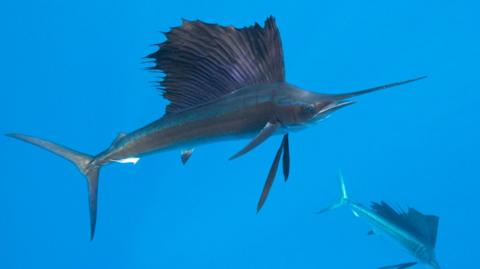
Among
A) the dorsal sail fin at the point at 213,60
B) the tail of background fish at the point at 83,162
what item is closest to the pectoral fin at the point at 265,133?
the dorsal sail fin at the point at 213,60

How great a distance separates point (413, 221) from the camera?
4637mm

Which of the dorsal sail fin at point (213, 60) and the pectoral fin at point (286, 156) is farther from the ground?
the dorsal sail fin at point (213, 60)

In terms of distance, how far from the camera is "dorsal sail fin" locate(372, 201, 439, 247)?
463 centimetres

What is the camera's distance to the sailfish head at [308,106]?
77.9 inches

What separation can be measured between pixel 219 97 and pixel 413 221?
315 centimetres

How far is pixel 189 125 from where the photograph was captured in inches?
90.0

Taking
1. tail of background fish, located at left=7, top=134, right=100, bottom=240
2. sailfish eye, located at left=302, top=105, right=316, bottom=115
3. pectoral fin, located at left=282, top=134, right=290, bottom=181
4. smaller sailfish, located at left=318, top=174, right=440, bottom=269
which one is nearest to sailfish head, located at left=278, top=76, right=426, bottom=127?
sailfish eye, located at left=302, top=105, right=316, bottom=115

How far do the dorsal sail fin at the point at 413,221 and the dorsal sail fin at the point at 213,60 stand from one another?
9.56 ft

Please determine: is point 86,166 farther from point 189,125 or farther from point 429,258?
point 429,258

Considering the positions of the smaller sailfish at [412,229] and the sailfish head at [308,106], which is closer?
the sailfish head at [308,106]

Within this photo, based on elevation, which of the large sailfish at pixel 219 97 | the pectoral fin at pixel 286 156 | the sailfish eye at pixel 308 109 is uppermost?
the large sailfish at pixel 219 97

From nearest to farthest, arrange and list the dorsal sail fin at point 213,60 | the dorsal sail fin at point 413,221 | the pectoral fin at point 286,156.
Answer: the dorsal sail fin at point 213,60
the pectoral fin at point 286,156
the dorsal sail fin at point 413,221

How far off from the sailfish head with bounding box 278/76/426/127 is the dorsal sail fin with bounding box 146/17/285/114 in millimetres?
186

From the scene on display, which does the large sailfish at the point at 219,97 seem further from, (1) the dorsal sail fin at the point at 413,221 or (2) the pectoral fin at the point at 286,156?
(1) the dorsal sail fin at the point at 413,221
